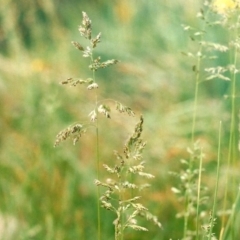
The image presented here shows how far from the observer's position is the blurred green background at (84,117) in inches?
85.3

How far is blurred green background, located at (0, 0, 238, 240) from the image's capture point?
7.11ft

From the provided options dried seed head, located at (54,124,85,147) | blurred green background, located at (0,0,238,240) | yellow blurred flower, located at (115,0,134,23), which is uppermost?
yellow blurred flower, located at (115,0,134,23)

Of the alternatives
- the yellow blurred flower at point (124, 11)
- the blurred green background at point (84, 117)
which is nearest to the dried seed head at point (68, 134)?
the blurred green background at point (84, 117)

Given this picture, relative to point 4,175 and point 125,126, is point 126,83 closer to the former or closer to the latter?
point 125,126

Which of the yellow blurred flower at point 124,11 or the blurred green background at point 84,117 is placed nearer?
the blurred green background at point 84,117

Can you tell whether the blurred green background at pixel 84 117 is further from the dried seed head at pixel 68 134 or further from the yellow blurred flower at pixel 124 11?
the dried seed head at pixel 68 134

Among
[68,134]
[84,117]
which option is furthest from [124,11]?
[68,134]

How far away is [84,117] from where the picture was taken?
10.4 feet

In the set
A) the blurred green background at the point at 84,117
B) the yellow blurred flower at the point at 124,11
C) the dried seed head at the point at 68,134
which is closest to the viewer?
the dried seed head at the point at 68,134

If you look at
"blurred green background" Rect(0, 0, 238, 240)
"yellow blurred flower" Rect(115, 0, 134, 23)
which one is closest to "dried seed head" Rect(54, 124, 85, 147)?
"blurred green background" Rect(0, 0, 238, 240)

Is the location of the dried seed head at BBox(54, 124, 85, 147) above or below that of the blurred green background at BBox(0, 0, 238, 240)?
below

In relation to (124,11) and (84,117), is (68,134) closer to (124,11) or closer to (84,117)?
(84,117)

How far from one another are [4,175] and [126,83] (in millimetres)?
1790

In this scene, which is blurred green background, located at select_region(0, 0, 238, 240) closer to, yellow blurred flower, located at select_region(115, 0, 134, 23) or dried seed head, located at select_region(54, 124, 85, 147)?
yellow blurred flower, located at select_region(115, 0, 134, 23)
